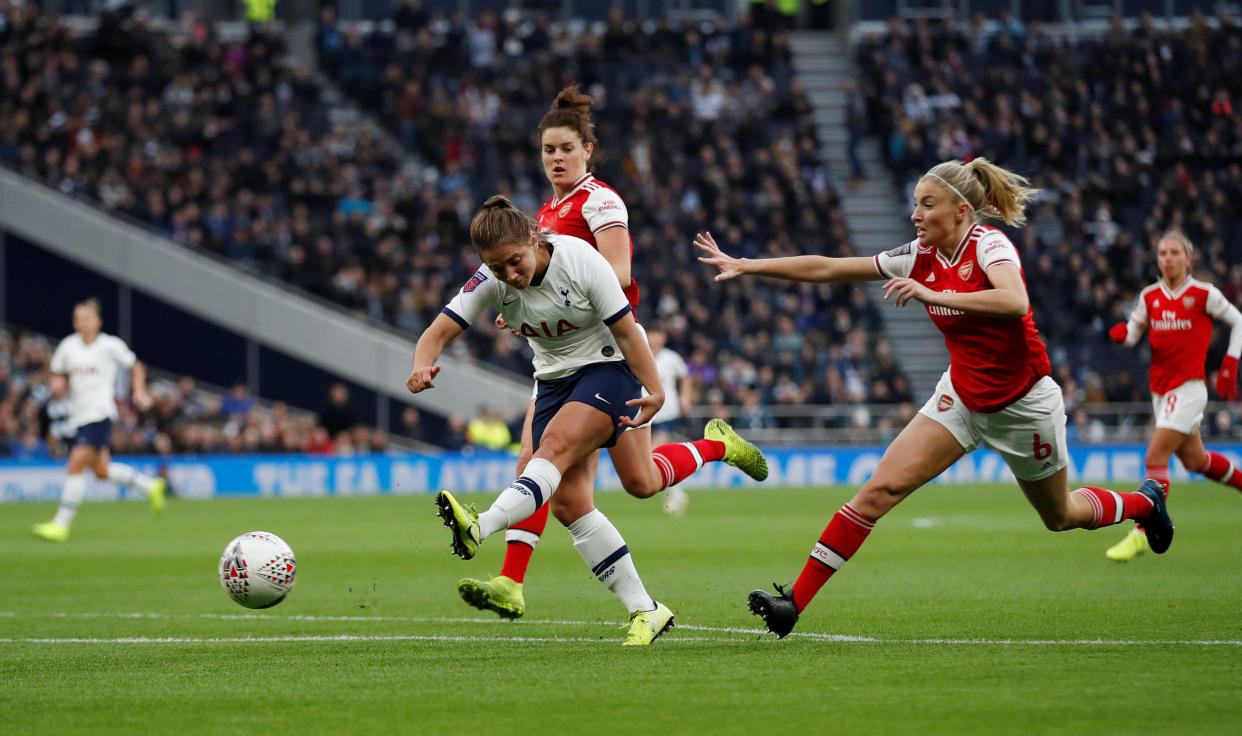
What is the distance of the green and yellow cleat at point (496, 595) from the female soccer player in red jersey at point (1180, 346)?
21.2 ft

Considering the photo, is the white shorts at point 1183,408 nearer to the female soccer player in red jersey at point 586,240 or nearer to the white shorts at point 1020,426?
the white shorts at point 1020,426

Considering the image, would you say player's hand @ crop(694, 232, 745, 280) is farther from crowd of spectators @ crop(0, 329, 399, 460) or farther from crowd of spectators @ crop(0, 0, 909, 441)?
crowd of spectators @ crop(0, 0, 909, 441)

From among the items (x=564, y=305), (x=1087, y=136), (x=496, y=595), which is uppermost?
(x=1087, y=136)

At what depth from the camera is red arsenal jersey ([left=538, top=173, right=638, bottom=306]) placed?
8.19 m

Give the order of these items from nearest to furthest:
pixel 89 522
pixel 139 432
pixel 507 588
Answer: pixel 507 588 < pixel 89 522 < pixel 139 432

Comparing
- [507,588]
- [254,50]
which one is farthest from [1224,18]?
[507,588]

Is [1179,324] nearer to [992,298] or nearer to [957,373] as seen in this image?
[957,373]

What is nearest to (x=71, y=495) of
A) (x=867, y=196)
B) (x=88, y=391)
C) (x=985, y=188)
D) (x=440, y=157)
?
(x=88, y=391)

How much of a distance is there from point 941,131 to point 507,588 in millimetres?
27054

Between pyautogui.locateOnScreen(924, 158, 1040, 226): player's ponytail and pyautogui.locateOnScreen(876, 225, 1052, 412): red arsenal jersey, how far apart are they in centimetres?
14

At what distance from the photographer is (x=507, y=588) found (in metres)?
8.16

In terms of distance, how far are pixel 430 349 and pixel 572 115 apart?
1640mm

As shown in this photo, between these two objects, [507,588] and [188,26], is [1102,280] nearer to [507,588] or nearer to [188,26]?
[188,26]

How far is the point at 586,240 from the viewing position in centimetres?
830
